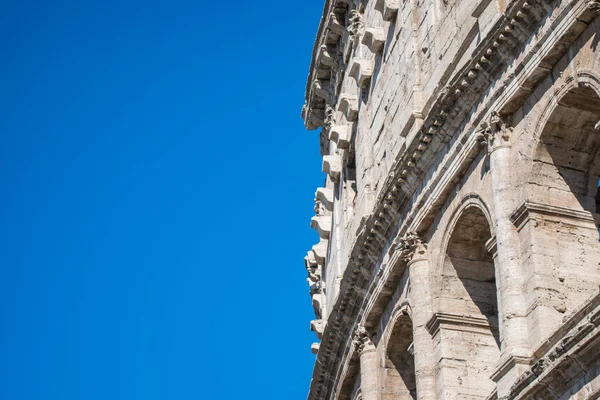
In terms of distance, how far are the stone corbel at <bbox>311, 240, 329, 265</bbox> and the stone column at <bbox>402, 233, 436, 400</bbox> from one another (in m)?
11.5

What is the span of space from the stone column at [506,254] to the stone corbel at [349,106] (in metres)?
10.1

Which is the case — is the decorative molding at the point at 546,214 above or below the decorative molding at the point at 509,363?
above

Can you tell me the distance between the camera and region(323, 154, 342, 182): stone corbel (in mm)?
37438

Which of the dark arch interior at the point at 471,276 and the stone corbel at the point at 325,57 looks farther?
the stone corbel at the point at 325,57

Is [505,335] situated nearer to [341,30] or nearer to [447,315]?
[447,315]

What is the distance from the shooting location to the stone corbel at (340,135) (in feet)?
118

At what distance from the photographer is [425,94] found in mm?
28984

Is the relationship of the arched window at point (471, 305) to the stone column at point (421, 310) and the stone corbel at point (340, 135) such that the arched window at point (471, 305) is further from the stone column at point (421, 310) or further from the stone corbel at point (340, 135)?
the stone corbel at point (340, 135)

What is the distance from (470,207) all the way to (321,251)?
46.2ft

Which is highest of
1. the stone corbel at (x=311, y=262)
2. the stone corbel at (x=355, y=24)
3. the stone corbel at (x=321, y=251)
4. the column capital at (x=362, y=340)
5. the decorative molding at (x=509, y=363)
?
the stone corbel at (x=355, y=24)

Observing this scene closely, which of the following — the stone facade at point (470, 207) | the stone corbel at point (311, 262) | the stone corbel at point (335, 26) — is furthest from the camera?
the stone corbel at point (311, 262)

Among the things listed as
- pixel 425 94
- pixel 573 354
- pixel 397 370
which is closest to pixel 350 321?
pixel 397 370

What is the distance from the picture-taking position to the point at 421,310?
2700 cm

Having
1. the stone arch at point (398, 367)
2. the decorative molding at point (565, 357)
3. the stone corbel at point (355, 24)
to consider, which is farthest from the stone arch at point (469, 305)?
the stone corbel at point (355, 24)
